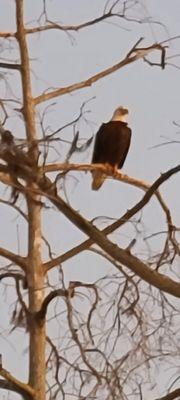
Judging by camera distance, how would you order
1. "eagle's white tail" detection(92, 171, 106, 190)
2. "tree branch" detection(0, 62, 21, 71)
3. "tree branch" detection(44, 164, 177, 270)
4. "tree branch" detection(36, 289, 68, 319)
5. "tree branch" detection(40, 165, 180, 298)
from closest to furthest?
1. "tree branch" detection(40, 165, 180, 298)
2. "tree branch" detection(44, 164, 177, 270)
3. "tree branch" detection(36, 289, 68, 319)
4. "tree branch" detection(0, 62, 21, 71)
5. "eagle's white tail" detection(92, 171, 106, 190)

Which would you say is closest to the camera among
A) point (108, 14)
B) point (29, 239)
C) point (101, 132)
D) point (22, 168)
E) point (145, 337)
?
point (22, 168)

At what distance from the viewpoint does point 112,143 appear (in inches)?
228

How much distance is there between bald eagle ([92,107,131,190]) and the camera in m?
5.74

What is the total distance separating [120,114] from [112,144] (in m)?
0.38

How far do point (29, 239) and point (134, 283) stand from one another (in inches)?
20.1

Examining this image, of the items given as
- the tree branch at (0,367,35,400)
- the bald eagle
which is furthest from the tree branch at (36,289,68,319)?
the bald eagle

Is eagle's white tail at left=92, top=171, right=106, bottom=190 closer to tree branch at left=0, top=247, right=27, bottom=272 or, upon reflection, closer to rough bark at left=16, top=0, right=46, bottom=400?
rough bark at left=16, top=0, right=46, bottom=400

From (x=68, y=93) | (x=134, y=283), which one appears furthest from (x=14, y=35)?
(x=134, y=283)

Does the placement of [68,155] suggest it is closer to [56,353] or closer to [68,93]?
[56,353]

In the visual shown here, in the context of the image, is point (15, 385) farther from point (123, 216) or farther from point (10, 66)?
point (10, 66)

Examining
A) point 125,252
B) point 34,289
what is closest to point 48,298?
point 34,289

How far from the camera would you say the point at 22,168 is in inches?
96.8

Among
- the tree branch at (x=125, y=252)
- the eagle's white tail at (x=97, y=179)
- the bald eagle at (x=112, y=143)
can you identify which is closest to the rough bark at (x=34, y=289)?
the tree branch at (x=125, y=252)

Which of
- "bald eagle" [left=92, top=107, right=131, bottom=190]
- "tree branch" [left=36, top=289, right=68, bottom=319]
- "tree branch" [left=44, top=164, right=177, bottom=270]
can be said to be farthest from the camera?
"bald eagle" [left=92, top=107, right=131, bottom=190]
